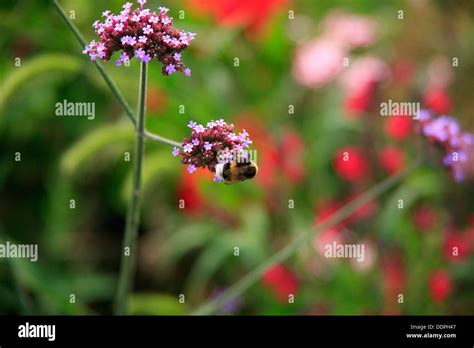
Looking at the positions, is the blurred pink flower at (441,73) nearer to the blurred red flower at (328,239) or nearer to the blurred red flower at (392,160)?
the blurred red flower at (392,160)

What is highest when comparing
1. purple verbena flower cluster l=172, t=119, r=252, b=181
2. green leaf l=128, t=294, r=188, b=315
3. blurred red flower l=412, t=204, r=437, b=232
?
blurred red flower l=412, t=204, r=437, b=232

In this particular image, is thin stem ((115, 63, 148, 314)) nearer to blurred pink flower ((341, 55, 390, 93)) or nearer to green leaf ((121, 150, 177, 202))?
green leaf ((121, 150, 177, 202))

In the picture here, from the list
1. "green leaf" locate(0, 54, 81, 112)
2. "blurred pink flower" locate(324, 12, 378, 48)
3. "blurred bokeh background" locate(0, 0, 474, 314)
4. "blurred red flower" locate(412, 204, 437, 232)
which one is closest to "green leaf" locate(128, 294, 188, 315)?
"blurred bokeh background" locate(0, 0, 474, 314)

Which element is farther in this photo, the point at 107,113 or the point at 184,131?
the point at 107,113

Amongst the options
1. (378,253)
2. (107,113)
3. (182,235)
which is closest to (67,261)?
(182,235)
